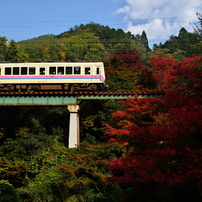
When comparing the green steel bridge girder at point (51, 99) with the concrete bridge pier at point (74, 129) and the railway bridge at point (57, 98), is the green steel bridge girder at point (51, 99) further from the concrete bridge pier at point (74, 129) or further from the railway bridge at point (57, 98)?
the concrete bridge pier at point (74, 129)

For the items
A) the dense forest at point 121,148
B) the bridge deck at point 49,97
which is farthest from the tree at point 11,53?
the bridge deck at point 49,97

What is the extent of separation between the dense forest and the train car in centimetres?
296

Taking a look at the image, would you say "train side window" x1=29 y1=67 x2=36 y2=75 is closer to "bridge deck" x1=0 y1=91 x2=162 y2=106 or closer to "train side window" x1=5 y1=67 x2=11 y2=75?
"train side window" x1=5 y1=67 x2=11 y2=75

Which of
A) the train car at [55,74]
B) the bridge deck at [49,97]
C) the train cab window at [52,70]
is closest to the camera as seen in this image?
the bridge deck at [49,97]

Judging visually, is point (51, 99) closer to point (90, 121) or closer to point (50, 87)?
point (50, 87)

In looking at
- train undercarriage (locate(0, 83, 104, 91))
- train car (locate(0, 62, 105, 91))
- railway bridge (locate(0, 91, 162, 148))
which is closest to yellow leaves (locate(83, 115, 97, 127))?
train undercarriage (locate(0, 83, 104, 91))

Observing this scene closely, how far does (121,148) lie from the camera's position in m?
19.1

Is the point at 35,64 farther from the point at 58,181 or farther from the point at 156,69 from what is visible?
the point at 156,69

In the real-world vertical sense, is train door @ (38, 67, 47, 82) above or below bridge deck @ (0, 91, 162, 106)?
above

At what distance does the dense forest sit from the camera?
9688mm

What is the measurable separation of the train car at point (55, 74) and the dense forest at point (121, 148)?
296 cm

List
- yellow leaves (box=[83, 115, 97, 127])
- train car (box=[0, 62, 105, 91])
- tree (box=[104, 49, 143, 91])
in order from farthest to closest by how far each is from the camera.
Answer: tree (box=[104, 49, 143, 91]) < yellow leaves (box=[83, 115, 97, 127]) < train car (box=[0, 62, 105, 91])

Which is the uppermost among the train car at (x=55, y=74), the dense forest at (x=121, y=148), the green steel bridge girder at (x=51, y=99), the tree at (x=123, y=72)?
the tree at (x=123, y=72)

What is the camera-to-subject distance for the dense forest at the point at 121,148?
381 inches
